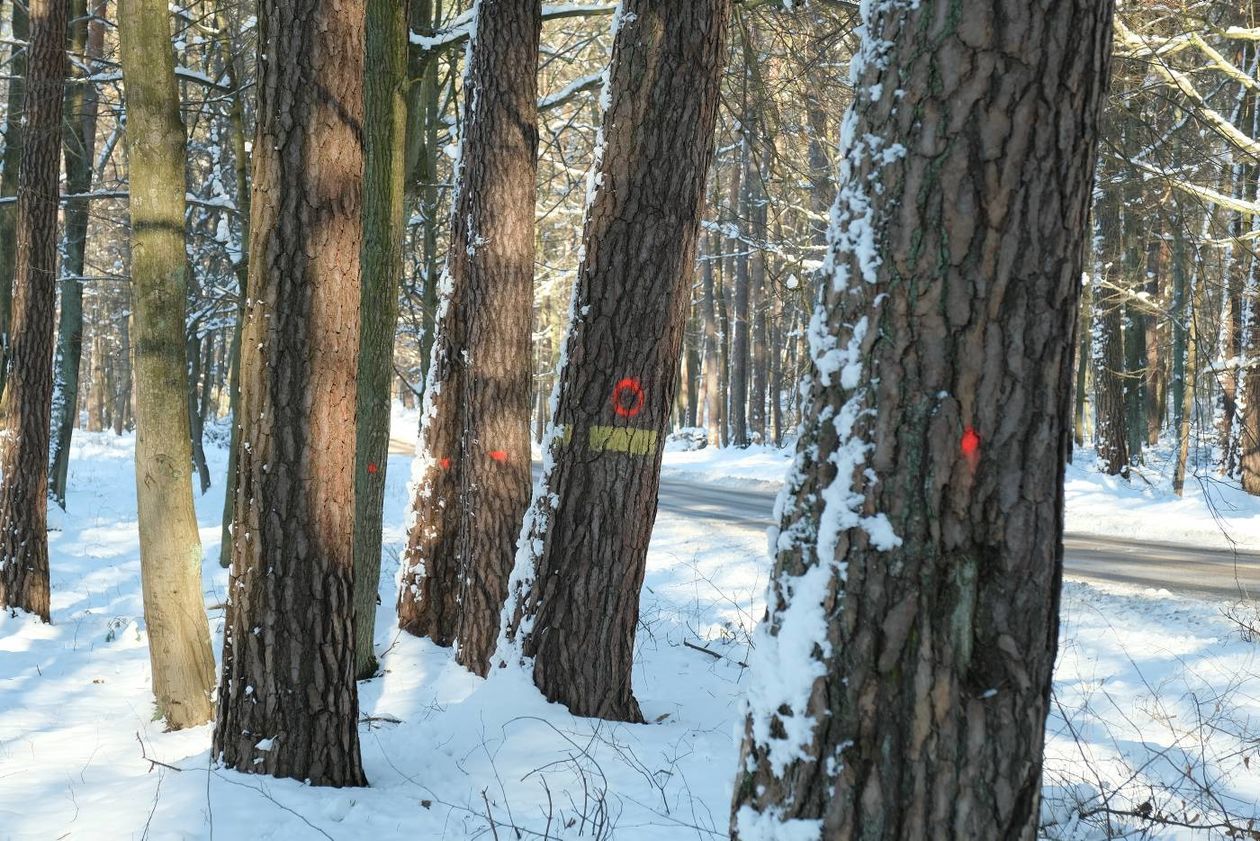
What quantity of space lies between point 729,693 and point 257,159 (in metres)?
3.76

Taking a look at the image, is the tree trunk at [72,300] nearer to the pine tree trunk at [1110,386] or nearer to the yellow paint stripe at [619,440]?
the yellow paint stripe at [619,440]

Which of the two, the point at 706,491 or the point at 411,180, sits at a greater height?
the point at 411,180

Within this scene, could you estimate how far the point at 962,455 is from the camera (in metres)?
1.97

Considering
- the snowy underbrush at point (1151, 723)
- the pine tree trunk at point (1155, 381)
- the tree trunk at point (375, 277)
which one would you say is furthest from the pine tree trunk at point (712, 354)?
the tree trunk at point (375, 277)

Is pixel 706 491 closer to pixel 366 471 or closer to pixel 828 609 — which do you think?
pixel 366 471

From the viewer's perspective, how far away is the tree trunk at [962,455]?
6.47 feet

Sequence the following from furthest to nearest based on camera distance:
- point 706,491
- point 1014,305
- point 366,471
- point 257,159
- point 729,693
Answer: point 706,491, point 366,471, point 729,693, point 257,159, point 1014,305

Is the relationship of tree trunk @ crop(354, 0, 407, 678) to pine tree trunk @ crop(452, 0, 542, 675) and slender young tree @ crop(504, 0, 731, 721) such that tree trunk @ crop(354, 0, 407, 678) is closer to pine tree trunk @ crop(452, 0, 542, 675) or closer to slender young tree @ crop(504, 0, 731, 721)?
pine tree trunk @ crop(452, 0, 542, 675)

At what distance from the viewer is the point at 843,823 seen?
6.53 feet

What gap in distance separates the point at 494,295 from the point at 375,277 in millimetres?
974

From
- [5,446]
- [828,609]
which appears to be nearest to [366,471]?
[5,446]

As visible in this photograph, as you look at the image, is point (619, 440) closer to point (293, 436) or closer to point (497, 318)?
point (293, 436)

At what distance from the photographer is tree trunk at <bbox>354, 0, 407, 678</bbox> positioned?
641 cm

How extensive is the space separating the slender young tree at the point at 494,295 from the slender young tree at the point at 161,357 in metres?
1.63
